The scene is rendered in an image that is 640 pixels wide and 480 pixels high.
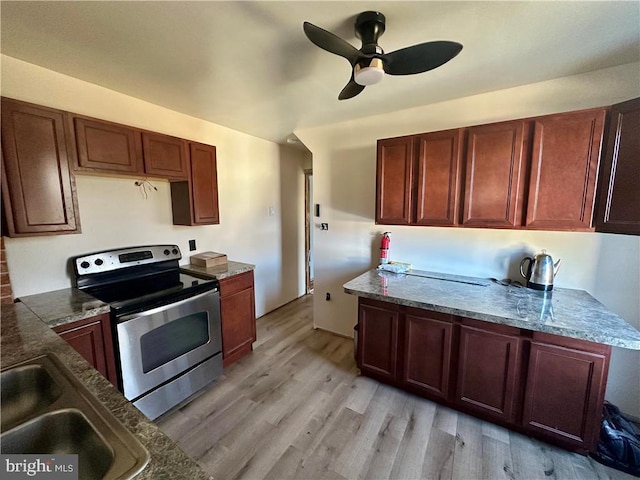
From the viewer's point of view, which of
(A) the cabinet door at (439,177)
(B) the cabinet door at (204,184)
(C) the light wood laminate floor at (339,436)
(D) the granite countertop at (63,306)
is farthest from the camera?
(B) the cabinet door at (204,184)

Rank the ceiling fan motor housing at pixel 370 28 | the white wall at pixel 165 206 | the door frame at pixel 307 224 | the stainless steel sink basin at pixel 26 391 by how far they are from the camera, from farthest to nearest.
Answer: the door frame at pixel 307 224 < the white wall at pixel 165 206 < the ceiling fan motor housing at pixel 370 28 < the stainless steel sink basin at pixel 26 391

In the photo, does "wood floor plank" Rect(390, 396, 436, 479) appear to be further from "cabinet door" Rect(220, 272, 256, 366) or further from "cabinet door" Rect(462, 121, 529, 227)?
"cabinet door" Rect(220, 272, 256, 366)

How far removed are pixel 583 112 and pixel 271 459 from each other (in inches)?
113

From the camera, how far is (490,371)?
1756mm

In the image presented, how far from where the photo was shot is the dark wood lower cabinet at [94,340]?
1451 mm

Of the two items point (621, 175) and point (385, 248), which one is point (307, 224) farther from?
point (621, 175)

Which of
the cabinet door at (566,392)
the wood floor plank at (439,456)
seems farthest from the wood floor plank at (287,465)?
the cabinet door at (566,392)

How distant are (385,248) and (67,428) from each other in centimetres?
233

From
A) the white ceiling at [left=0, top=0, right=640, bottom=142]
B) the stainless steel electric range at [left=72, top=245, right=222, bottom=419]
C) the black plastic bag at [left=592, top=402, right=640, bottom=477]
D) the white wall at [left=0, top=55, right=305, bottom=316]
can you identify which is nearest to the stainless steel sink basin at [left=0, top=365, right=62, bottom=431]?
the stainless steel electric range at [left=72, top=245, right=222, bottom=419]

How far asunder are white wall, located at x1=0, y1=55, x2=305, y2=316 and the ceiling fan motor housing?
6.42 ft

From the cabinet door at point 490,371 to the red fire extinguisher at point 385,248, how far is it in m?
0.95

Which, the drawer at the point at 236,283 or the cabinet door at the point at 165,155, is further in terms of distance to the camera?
the drawer at the point at 236,283

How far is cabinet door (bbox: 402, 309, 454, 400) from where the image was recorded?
1883 millimetres

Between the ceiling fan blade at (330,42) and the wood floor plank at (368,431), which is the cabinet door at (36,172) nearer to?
the ceiling fan blade at (330,42)
